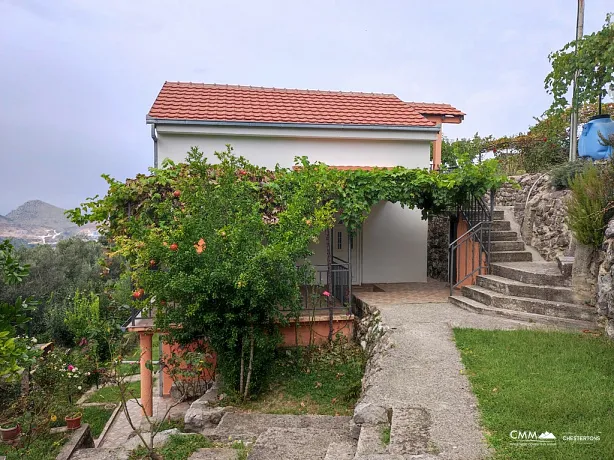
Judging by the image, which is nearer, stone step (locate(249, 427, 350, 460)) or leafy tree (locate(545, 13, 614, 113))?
stone step (locate(249, 427, 350, 460))

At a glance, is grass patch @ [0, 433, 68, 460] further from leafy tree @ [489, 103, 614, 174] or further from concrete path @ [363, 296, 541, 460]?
leafy tree @ [489, 103, 614, 174]

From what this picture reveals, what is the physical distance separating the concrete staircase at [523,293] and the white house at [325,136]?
275 centimetres

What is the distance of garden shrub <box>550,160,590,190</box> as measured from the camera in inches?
371

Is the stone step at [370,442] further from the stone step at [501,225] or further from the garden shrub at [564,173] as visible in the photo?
the garden shrub at [564,173]

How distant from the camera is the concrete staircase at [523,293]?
6547 mm

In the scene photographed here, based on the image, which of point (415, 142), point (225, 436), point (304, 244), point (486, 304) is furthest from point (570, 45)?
point (225, 436)

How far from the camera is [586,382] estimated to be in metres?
4.28

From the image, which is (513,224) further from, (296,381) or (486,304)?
(296,381)

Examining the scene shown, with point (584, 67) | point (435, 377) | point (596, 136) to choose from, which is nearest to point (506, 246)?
point (596, 136)

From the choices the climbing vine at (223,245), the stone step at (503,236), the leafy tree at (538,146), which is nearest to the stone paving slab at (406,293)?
the stone step at (503,236)

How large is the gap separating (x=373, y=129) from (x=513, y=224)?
429 centimetres

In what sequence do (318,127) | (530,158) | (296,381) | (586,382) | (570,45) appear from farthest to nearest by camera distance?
(530,158), (318,127), (570,45), (296,381), (586,382)

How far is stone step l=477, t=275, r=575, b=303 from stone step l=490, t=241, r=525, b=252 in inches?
44.1

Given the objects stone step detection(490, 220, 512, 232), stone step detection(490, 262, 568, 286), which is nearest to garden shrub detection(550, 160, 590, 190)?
stone step detection(490, 220, 512, 232)
